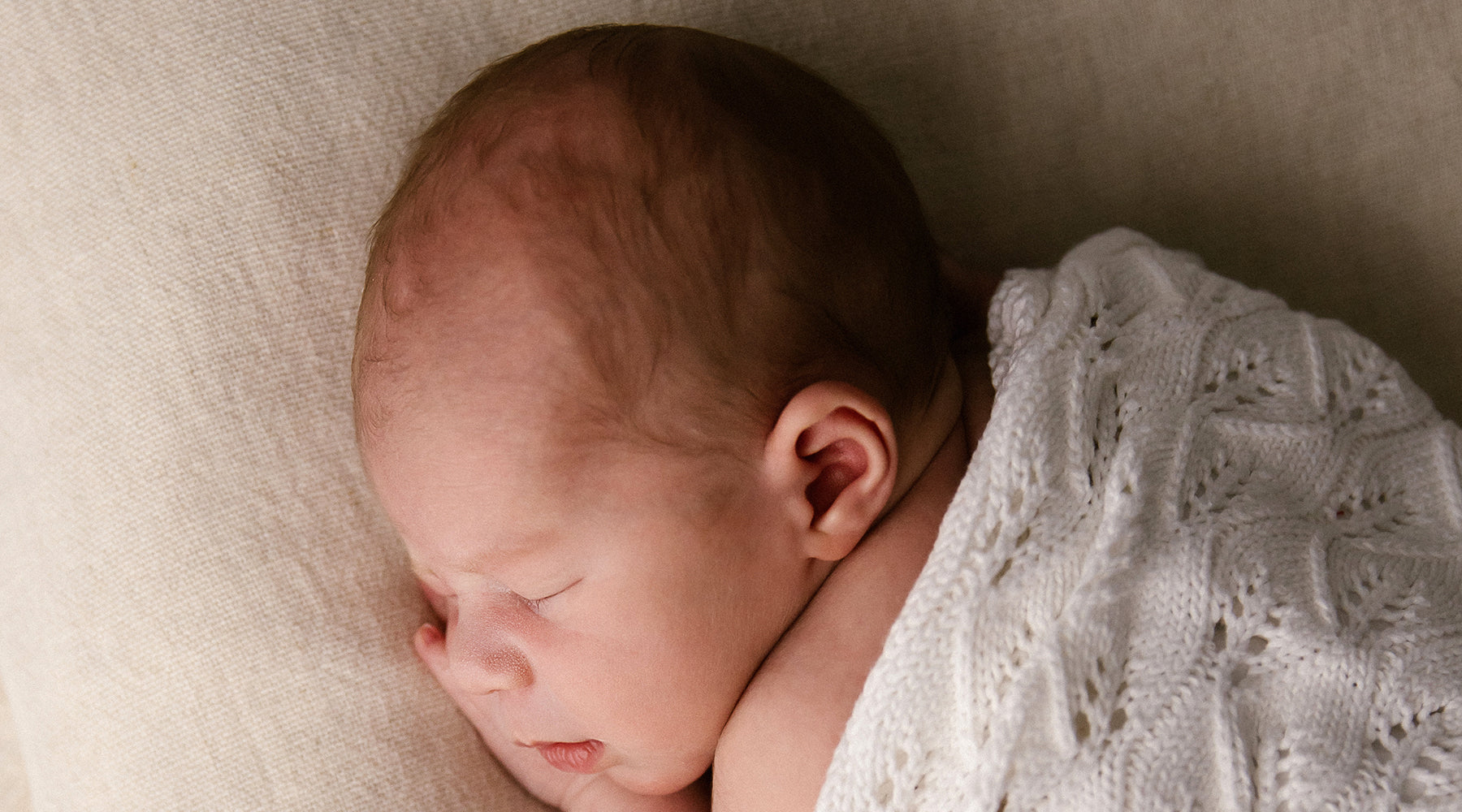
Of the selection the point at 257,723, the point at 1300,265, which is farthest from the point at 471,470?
the point at 1300,265

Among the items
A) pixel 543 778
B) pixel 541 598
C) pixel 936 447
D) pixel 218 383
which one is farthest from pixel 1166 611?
pixel 218 383

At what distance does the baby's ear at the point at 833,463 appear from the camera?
911 mm

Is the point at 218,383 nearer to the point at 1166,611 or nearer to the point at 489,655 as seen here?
the point at 489,655

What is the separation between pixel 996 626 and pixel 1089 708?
92 mm

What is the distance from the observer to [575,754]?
1.03 metres

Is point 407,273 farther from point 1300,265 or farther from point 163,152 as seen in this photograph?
point 1300,265

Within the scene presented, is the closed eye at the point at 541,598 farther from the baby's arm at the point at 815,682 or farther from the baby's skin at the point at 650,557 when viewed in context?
the baby's arm at the point at 815,682

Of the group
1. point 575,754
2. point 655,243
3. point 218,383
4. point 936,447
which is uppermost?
point 655,243

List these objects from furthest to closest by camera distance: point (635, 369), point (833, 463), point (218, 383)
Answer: point (218, 383), point (833, 463), point (635, 369)

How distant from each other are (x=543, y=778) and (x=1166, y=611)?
2.23 feet

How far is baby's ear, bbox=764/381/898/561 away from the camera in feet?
2.99

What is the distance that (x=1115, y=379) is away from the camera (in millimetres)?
991

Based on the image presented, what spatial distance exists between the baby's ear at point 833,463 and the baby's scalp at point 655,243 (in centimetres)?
3

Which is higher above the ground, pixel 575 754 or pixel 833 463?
pixel 833 463
